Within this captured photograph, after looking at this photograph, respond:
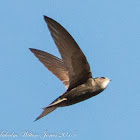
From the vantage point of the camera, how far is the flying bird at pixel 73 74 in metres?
5.00

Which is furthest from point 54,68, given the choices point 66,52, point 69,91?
point 66,52

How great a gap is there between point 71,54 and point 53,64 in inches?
55.3

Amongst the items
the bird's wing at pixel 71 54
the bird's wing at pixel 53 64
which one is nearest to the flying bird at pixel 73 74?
the bird's wing at pixel 71 54

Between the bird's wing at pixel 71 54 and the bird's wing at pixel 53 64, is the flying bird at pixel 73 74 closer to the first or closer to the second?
the bird's wing at pixel 71 54

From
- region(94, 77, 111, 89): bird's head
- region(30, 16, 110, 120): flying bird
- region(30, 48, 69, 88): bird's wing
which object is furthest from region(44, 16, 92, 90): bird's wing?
region(30, 48, 69, 88): bird's wing

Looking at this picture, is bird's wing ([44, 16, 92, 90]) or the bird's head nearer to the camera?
bird's wing ([44, 16, 92, 90])

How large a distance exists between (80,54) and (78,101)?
74cm

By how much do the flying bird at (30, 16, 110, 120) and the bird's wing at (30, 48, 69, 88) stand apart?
0.83 meters

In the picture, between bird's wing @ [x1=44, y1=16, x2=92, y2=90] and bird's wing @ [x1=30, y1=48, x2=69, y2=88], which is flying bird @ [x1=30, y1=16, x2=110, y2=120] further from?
bird's wing @ [x1=30, y1=48, x2=69, y2=88]

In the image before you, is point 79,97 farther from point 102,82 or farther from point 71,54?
point 71,54

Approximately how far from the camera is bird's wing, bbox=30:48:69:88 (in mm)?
6492

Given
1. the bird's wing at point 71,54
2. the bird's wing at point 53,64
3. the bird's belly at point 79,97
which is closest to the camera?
the bird's wing at point 71,54

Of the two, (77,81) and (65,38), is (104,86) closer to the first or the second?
(77,81)

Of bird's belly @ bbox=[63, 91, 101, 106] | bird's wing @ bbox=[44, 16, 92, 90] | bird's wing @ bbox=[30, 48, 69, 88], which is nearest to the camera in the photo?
bird's wing @ bbox=[44, 16, 92, 90]
